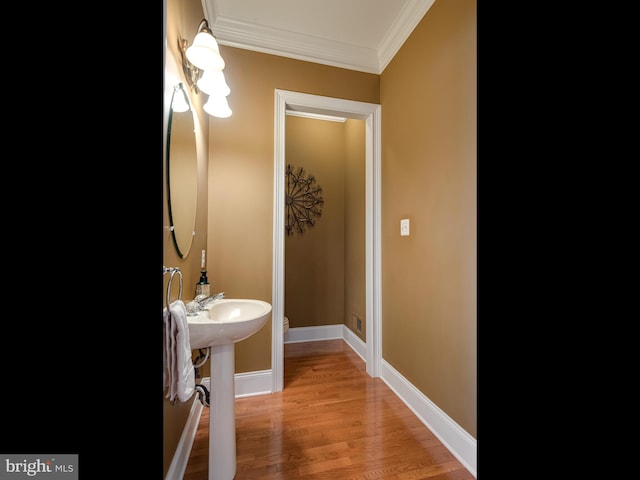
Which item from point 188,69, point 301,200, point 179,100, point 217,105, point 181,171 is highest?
point 188,69

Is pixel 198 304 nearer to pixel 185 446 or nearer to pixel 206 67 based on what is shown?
pixel 185 446

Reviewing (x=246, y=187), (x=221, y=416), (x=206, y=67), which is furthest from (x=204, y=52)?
(x=221, y=416)

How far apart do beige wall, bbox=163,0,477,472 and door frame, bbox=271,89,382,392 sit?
0.06 metres

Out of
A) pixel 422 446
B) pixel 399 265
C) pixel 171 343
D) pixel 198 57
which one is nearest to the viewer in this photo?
pixel 171 343

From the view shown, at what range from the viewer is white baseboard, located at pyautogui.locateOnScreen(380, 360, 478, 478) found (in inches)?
53.1

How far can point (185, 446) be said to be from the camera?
1.36m

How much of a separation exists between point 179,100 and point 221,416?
1.50 meters

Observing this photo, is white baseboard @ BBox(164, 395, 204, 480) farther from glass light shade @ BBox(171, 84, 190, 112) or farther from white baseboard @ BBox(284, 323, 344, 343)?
glass light shade @ BBox(171, 84, 190, 112)

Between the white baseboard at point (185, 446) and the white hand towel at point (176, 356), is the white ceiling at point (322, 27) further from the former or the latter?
the white baseboard at point (185, 446)

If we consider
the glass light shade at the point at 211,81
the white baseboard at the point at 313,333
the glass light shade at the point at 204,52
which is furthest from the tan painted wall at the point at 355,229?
the glass light shade at the point at 204,52
